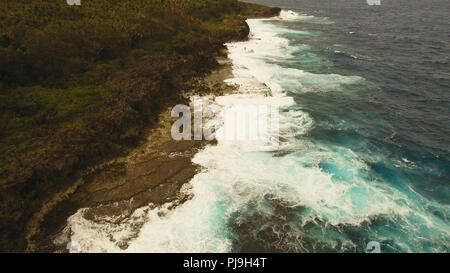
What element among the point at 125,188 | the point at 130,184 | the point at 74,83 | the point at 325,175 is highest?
the point at 74,83

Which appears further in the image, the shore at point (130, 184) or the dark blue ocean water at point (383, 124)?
the shore at point (130, 184)

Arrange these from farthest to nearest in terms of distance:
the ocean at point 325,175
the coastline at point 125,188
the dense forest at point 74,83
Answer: the dense forest at point 74,83 → the coastline at point 125,188 → the ocean at point 325,175

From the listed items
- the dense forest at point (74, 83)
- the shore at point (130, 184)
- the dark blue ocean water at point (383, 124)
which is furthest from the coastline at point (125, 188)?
the dark blue ocean water at point (383, 124)

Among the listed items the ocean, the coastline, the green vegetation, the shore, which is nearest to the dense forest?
the green vegetation

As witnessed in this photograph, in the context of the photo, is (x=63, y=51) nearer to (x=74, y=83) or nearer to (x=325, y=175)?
(x=74, y=83)

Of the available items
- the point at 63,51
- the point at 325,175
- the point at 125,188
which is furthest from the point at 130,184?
the point at 63,51

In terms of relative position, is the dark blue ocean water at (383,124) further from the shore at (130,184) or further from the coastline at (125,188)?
the coastline at (125,188)

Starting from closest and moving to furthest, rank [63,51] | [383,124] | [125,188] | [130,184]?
1. [125,188]
2. [130,184]
3. [383,124]
4. [63,51]
